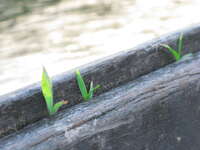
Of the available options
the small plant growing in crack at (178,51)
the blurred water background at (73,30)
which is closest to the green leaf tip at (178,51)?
the small plant growing in crack at (178,51)

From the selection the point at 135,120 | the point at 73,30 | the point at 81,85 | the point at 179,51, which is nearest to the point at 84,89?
the point at 81,85

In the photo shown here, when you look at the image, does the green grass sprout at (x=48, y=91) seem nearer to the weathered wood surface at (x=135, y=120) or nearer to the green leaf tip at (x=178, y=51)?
the weathered wood surface at (x=135, y=120)

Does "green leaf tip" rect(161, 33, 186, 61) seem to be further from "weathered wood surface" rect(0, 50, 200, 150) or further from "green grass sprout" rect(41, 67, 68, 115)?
"green grass sprout" rect(41, 67, 68, 115)

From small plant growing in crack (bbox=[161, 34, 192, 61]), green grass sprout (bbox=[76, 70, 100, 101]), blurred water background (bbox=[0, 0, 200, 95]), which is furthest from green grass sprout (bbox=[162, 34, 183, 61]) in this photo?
blurred water background (bbox=[0, 0, 200, 95])

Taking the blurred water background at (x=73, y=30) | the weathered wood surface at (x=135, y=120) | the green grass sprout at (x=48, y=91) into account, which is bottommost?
the blurred water background at (x=73, y=30)

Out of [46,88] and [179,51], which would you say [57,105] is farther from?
[179,51]
